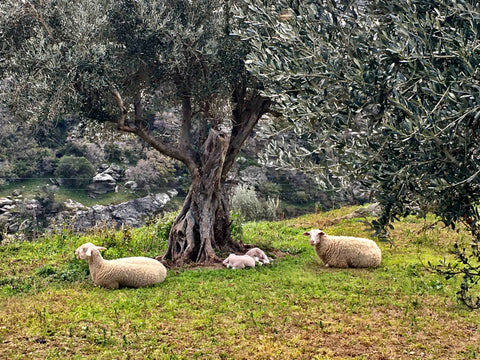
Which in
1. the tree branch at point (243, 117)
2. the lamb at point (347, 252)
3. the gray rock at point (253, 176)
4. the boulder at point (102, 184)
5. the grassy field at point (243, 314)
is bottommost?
the grassy field at point (243, 314)

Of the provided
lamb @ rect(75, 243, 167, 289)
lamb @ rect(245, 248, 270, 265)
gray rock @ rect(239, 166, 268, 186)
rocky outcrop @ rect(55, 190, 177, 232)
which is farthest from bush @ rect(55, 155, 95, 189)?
lamb @ rect(75, 243, 167, 289)

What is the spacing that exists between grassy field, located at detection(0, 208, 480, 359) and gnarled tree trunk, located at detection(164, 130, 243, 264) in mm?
1234

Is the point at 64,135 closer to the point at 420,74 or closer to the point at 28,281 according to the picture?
the point at 28,281

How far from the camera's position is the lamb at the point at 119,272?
1016 centimetres

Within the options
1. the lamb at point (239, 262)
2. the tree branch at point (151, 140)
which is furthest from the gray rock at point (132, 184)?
the lamb at point (239, 262)

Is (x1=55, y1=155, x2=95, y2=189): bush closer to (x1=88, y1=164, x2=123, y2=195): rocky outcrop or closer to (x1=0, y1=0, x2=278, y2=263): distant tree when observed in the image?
(x1=88, y1=164, x2=123, y2=195): rocky outcrop

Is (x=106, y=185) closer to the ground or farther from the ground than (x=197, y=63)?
closer to the ground

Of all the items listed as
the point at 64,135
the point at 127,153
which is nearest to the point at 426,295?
the point at 127,153

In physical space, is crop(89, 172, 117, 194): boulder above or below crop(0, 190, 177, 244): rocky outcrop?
above

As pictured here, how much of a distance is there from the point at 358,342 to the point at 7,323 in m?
6.03

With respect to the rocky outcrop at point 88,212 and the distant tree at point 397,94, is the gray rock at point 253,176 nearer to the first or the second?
the rocky outcrop at point 88,212

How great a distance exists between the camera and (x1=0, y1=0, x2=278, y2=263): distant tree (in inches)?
428

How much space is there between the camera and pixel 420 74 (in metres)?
4.48

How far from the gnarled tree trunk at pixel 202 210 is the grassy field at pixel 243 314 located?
1.23 metres
